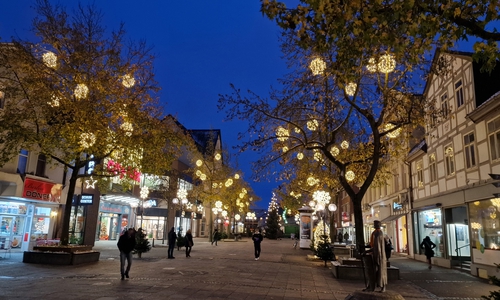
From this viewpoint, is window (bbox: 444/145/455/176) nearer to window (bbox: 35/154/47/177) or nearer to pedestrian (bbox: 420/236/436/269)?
pedestrian (bbox: 420/236/436/269)

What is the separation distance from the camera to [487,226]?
16547 millimetres

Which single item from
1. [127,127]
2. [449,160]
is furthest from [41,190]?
[449,160]

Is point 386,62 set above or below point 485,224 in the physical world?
above

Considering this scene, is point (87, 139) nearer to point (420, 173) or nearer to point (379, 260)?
point (379, 260)

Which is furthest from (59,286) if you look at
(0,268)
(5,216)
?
(5,216)

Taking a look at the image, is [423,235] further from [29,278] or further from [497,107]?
[29,278]

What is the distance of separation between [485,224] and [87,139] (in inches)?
668

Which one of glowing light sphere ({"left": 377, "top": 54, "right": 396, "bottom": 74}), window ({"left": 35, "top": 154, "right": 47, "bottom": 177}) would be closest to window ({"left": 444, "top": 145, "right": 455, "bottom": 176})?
glowing light sphere ({"left": 377, "top": 54, "right": 396, "bottom": 74})

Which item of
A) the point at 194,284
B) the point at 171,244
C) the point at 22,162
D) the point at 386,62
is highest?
the point at 386,62

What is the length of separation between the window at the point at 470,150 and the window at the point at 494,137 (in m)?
1.56

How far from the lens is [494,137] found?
1593 cm

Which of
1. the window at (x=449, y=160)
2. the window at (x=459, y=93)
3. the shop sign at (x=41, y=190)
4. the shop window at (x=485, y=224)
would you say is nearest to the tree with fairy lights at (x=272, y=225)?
the shop sign at (x=41, y=190)

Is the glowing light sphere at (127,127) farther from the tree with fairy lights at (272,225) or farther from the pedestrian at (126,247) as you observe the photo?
the tree with fairy lights at (272,225)

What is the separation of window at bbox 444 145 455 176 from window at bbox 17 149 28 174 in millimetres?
23686
